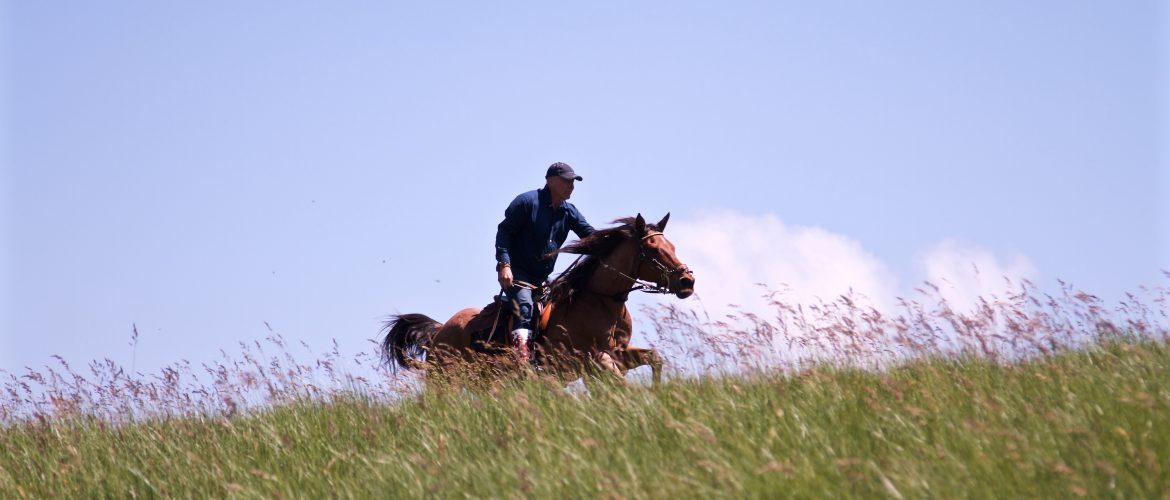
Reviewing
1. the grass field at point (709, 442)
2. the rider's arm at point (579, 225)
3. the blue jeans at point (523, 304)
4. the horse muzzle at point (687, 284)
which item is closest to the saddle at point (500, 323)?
the blue jeans at point (523, 304)

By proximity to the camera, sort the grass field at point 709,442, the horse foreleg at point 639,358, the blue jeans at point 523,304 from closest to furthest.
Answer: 1. the grass field at point 709,442
2. the horse foreleg at point 639,358
3. the blue jeans at point 523,304

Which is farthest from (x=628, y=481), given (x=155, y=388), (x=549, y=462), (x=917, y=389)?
(x=155, y=388)

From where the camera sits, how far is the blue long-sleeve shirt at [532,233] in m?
8.74

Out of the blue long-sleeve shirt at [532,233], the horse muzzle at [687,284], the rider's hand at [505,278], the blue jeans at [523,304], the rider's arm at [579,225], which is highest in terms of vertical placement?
the rider's arm at [579,225]

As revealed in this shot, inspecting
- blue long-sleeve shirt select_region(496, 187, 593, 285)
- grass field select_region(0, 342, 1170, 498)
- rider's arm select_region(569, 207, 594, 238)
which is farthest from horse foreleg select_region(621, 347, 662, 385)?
grass field select_region(0, 342, 1170, 498)

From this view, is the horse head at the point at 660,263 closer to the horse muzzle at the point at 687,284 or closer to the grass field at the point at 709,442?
the horse muzzle at the point at 687,284

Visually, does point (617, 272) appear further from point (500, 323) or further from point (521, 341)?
point (500, 323)

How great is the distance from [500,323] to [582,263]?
0.85m

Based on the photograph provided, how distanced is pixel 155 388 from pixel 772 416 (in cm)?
554

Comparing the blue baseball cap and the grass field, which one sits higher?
the blue baseball cap

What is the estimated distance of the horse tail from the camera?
397 inches

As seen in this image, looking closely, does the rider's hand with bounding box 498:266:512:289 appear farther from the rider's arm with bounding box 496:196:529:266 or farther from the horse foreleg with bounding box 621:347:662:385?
the horse foreleg with bounding box 621:347:662:385

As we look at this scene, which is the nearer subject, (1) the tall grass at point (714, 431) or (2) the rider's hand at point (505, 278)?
(1) the tall grass at point (714, 431)

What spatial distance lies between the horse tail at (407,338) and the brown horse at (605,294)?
3.39 ft
